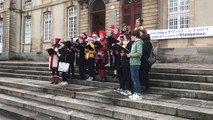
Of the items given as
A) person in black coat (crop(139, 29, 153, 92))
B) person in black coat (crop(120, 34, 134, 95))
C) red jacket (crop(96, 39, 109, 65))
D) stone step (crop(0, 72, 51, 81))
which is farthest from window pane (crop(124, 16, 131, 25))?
person in black coat (crop(139, 29, 153, 92))

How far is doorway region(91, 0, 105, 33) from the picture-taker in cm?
2130

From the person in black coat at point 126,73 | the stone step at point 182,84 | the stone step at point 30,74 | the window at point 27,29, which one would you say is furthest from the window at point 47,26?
the stone step at point 182,84

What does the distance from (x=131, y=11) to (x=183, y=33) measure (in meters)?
4.66

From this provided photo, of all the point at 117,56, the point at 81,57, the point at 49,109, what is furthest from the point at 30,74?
the point at 117,56

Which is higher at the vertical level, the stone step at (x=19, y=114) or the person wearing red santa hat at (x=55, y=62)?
the person wearing red santa hat at (x=55, y=62)

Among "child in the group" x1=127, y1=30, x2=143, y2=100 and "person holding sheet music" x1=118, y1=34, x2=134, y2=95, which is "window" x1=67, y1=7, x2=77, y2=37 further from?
"child in the group" x1=127, y1=30, x2=143, y2=100

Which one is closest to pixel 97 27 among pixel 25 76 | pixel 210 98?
pixel 25 76

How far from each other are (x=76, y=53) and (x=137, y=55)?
4082mm

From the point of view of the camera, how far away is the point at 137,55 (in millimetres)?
7527

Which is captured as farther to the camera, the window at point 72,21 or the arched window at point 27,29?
the arched window at point 27,29

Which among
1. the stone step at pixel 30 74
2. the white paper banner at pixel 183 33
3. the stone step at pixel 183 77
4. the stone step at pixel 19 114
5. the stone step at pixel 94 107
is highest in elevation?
the white paper banner at pixel 183 33

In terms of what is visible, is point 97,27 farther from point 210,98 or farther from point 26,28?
point 210,98

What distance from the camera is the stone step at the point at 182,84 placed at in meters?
7.48

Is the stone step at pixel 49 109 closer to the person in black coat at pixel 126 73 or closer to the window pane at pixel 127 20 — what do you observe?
the person in black coat at pixel 126 73
